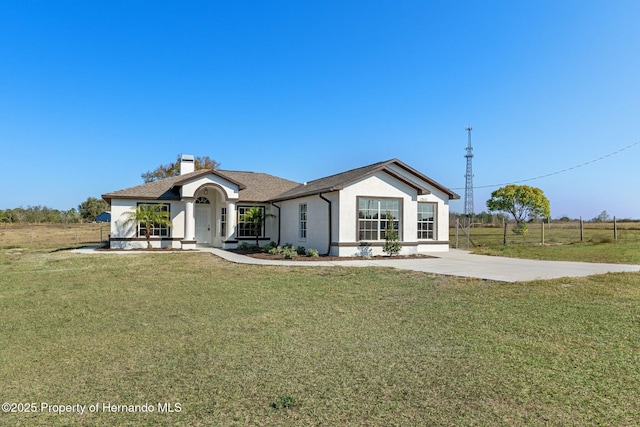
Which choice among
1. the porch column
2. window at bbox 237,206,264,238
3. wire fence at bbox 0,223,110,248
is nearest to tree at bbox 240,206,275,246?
window at bbox 237,206,264,238

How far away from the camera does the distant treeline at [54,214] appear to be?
6512 centimetres

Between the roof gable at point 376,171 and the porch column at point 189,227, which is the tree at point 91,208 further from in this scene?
the roof gable at point 376,171

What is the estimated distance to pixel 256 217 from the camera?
78.0 ft

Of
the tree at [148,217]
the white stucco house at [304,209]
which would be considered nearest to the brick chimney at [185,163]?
the white stucco house at [304,209]

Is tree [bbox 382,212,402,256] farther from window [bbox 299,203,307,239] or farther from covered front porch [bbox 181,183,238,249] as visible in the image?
covered front porch [bbox 181,183,238,249]

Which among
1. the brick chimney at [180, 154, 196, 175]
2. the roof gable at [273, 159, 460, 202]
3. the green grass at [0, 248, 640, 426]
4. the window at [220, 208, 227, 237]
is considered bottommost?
the green grass at [0, 248, 640, 426]

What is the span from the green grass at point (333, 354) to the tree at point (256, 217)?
44.8ft

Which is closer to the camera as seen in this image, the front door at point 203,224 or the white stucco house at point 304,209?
the white stucco house at point 304,209

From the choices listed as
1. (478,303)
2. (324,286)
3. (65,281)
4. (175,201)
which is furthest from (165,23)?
(478,303)

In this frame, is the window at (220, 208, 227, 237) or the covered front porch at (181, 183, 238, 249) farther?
the window at (220, 208, 227, 237)

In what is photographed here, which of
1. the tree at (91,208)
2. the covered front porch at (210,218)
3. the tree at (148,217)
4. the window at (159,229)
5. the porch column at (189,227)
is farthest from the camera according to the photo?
the tree at (91,208)

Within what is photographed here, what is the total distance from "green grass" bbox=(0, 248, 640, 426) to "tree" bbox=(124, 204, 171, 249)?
1223cm

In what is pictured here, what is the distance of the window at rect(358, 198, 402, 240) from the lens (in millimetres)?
18297

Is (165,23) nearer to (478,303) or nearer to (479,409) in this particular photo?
(478,303)
